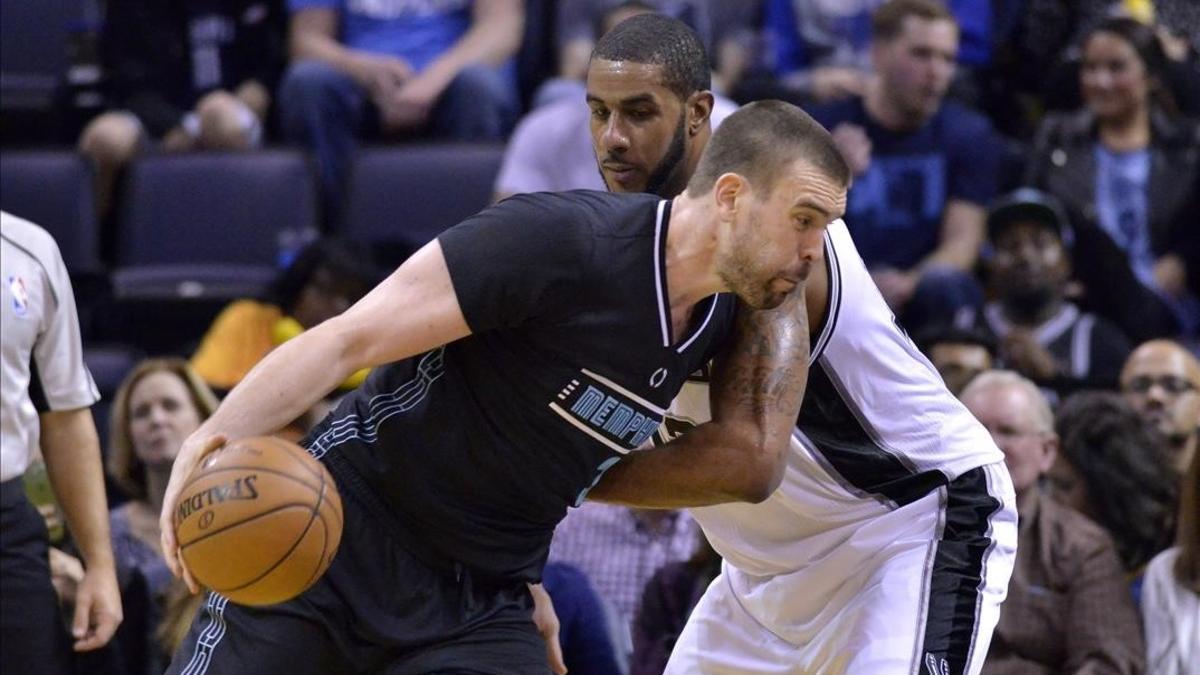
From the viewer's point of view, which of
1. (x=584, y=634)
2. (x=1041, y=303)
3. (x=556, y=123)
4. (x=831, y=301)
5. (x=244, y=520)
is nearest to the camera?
(x=244, y=520)

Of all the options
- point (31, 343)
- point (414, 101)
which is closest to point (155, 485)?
point (31, 343)

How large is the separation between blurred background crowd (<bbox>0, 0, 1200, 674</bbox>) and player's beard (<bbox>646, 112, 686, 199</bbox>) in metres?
2.11

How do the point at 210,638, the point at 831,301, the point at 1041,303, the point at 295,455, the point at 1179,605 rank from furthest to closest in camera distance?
1. the point at 1041,303
2. the point at 1179,605
3. the point at 831,301
4. the point at 210,638
5. the point at 295,455

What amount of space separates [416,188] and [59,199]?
5.55 feet

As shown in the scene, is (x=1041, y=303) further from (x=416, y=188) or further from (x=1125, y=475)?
(x=416, y=188)

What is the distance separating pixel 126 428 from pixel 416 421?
3565 mm

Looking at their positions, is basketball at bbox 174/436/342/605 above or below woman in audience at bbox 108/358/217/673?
above

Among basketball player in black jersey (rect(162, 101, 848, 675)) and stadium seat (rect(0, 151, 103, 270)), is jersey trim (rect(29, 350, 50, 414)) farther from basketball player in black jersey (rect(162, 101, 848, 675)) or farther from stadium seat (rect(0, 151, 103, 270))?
stadium seat (rect(0, 151, 103, 270))

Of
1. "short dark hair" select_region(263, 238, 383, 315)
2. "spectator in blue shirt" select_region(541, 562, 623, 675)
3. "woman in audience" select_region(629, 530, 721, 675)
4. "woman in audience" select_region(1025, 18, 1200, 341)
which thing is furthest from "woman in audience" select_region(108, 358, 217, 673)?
"woman in audience" select_region(1025, 18, 1200, 341)

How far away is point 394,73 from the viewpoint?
983 cm

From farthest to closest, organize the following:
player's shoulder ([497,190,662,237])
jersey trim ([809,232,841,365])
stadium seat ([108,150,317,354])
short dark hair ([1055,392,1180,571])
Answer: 1. stadium seat ([108,150,317,354])
2. short dark hair ([1055,392,1180,571])
3. jersey trim ([809,232,841,365])
4. player's shoulder ([497,190,662,237])

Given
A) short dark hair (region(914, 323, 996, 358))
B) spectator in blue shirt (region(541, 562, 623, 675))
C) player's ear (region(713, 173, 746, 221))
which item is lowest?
spectator in blue shirt (region(541, 562, 623, 675))

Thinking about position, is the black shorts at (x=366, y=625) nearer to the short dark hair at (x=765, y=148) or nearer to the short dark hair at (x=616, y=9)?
the short dark hair at (x=765, y=148)

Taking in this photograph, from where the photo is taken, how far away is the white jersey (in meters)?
4.43
